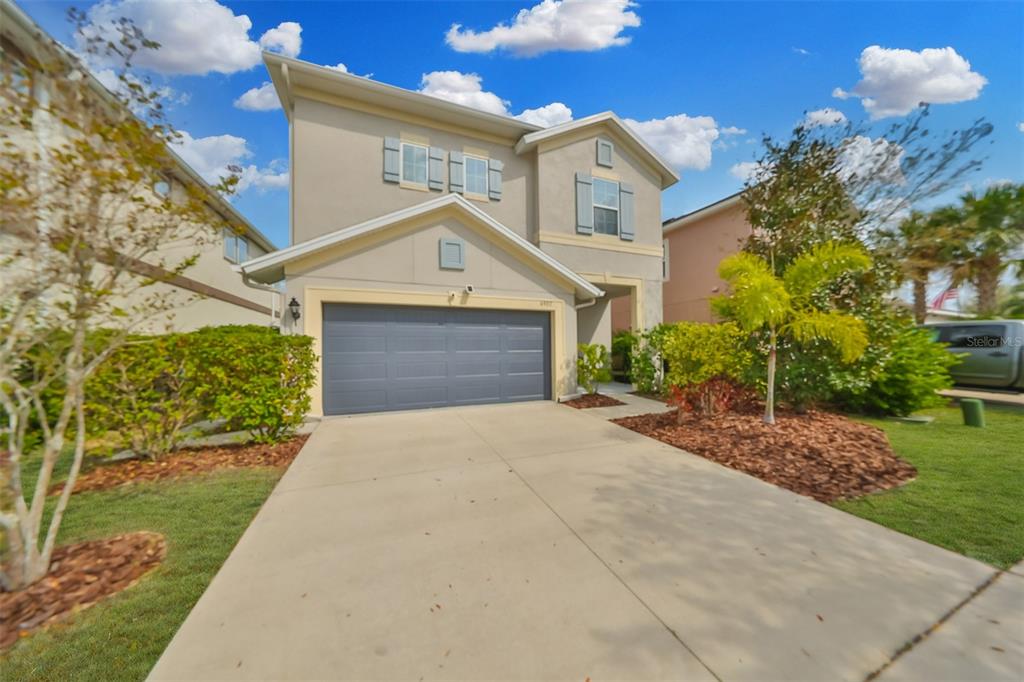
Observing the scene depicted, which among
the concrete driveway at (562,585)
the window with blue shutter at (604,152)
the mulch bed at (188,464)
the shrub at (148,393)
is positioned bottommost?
the mulch bed at (188,464)

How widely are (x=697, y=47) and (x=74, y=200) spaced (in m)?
10.5

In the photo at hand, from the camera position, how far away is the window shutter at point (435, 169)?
984 centimetres

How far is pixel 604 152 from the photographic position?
37.3ft

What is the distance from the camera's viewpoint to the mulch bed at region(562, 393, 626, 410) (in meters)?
8.27

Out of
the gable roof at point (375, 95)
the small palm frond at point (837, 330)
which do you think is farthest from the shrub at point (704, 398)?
the gable roof at point (375, 95)

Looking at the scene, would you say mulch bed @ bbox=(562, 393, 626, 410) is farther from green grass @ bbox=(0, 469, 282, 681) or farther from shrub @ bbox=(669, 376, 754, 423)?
green grass @ bbox=(0, 469, 282, 681)

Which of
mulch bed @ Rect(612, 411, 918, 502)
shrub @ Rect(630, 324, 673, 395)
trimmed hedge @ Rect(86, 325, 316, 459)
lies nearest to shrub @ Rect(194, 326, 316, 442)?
trimmed hedge @ Rect(86, 325, 316, 459)

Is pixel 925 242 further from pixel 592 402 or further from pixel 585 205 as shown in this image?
pixel 592 402

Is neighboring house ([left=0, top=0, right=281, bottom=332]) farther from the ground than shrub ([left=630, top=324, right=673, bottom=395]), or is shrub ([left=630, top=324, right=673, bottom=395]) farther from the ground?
neighboring house ([left=0, top=0, right=281, bottom=332])

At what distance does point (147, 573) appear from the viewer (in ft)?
8.08

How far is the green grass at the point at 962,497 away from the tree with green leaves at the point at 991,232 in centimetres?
1229

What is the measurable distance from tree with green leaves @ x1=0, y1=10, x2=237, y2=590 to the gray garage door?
408 centimetres

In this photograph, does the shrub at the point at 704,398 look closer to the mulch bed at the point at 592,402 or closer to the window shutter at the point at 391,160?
the mulch bed at the point at 592,402

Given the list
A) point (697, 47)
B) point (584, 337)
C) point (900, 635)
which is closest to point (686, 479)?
point (900, 635)
